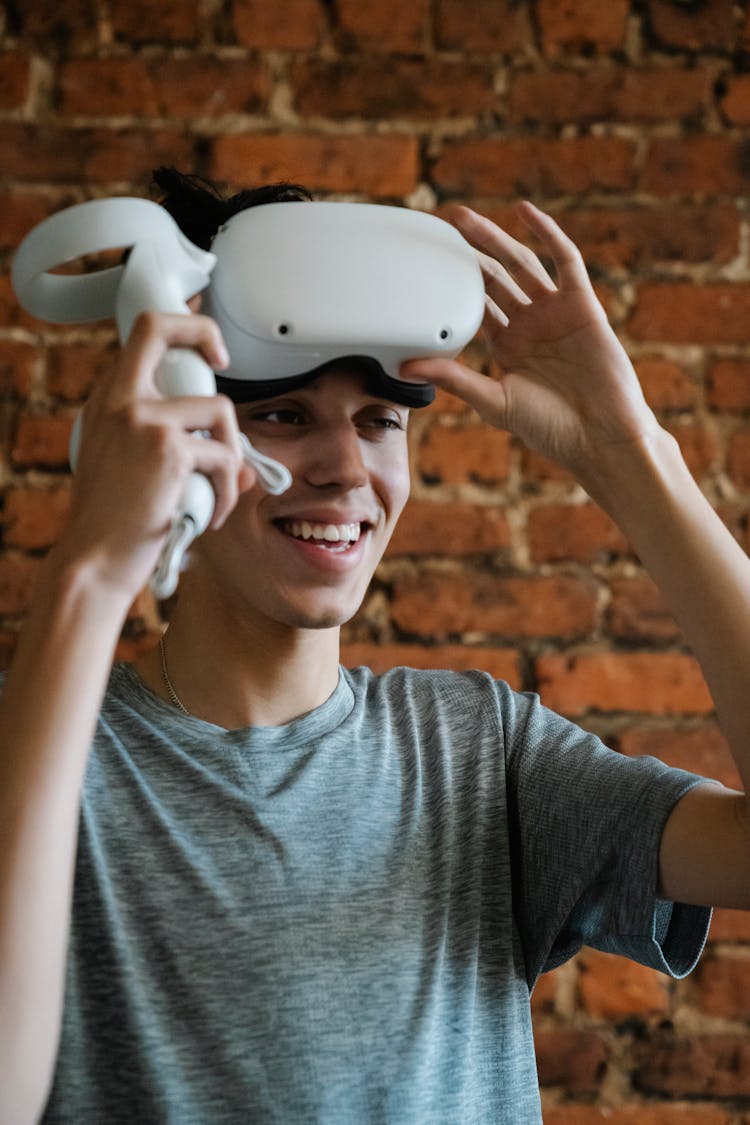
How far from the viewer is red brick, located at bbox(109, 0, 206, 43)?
1536 millimetres

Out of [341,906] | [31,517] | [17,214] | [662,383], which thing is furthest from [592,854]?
[17,214]

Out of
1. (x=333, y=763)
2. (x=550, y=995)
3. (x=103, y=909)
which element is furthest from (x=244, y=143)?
(x=550, y=995)

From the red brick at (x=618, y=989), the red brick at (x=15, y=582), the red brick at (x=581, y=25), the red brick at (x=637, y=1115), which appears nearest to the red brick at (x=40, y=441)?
the red brick at (x=15, y=582)

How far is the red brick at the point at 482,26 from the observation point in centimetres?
156

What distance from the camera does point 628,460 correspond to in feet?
3.67

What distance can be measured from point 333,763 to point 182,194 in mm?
561

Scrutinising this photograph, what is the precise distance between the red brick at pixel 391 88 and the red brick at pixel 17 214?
1.15 feet

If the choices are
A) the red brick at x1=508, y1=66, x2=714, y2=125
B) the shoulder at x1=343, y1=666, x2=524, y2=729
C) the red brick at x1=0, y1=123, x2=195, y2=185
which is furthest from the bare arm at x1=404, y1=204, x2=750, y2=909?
the red brick at x1=0, y1=123, x2=195, y2=185

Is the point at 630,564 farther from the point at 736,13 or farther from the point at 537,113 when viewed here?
the point at 736,13

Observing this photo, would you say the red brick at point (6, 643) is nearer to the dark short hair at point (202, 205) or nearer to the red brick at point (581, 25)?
the dark short hair at point (202, 205)

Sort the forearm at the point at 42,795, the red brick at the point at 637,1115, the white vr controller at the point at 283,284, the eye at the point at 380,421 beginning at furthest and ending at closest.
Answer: the red brick at the point at 637,1115 < the eye at the point at 380,421 < the white vr controller at the point at 283,284 < the forearm at the point at 42,795

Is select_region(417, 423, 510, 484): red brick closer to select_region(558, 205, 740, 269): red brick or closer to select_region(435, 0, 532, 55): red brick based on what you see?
select_region(558, 205, 740, 269): red brick

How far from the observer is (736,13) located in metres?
1.59

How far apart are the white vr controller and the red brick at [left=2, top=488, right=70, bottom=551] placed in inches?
20.7
